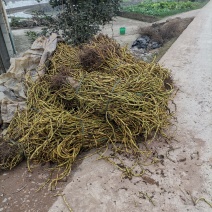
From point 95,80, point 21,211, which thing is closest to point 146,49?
point 95,80

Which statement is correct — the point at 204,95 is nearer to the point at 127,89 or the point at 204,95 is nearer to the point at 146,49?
the point at 127,89

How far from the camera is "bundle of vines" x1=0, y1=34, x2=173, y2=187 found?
284cm

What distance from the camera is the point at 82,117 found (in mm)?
3066

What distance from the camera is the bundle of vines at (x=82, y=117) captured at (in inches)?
112

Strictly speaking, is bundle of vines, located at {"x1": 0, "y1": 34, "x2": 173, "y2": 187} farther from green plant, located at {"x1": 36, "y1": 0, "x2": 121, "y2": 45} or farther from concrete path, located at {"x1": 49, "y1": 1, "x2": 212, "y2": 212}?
green plant, located at {"x1": 36, "y1": 0, "x2": 121, "y2": 45}

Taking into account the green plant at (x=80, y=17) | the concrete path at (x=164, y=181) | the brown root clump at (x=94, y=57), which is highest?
the green plant at (x=80, y=17)

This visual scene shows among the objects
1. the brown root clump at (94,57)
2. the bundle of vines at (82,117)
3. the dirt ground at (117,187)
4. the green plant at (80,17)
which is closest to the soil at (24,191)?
the dirt ground at (117,187)

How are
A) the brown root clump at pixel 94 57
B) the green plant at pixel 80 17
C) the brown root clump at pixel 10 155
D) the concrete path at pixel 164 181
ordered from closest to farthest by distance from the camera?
the concrete path at pixel 164 181, the brown root clump at pixel 10 155, the brown root clump at pixel 94 57, the green plant at pixel 80 17

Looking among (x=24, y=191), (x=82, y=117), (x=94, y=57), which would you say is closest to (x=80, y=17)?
(x=94, y=57)

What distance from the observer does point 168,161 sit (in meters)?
2.73

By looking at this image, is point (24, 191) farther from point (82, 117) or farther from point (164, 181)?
point (164, 181)

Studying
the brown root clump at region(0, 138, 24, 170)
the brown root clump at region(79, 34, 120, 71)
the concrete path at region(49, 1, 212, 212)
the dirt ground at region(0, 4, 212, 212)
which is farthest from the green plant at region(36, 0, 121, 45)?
the dirt ground at region(0, 4, 212, 212)

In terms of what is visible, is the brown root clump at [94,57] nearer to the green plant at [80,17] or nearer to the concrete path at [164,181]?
the concrete path at [164,181]

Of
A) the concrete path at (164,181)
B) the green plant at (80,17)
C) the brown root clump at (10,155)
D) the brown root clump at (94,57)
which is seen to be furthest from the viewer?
the green plant at (80,17)
